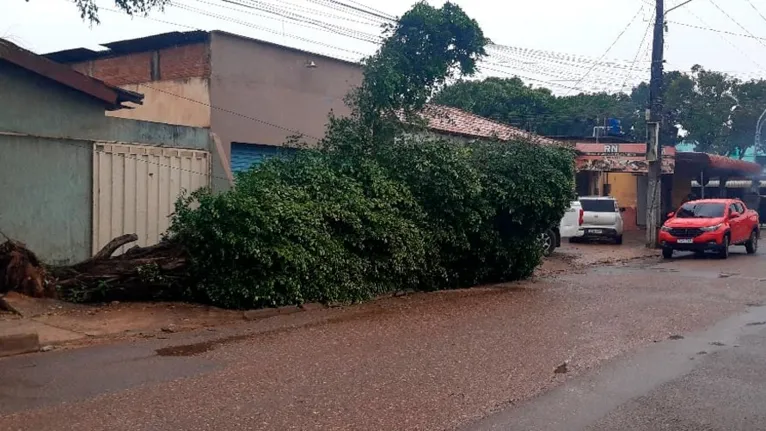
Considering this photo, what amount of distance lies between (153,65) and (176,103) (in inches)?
62.9

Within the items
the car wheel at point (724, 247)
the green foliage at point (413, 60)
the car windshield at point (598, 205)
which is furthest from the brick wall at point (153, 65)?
the car wheel at point (724, 247)

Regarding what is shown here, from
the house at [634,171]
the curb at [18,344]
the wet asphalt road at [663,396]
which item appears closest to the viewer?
the wet asphalt road at [663,396]

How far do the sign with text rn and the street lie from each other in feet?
60.0

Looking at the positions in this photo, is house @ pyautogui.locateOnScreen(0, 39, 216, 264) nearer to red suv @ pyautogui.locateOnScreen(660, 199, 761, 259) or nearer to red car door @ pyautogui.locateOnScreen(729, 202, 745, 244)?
red suv @ pyautogui.locateOnScreen(660, 199, 761, 259)

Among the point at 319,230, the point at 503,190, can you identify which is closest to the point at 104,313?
the point at 319,230

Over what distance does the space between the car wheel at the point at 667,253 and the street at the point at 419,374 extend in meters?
11.1

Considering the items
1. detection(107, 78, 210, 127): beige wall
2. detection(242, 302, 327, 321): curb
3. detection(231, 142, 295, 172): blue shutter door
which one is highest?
detection(107, 78, 210, 127): beige wall

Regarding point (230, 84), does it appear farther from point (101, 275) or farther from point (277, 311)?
point (277, 311)

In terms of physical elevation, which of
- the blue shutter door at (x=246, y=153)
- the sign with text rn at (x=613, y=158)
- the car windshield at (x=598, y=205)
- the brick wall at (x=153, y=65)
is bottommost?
the car windshield at (x=598, y=205)

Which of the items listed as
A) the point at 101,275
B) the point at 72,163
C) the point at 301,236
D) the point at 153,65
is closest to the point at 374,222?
the point at 301,236

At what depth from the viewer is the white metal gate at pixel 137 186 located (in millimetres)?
13367

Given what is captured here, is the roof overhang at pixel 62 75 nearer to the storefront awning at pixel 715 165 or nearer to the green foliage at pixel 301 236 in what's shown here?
the green foliage at pixel 301 236

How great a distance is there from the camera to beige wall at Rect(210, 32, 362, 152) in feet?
62.2

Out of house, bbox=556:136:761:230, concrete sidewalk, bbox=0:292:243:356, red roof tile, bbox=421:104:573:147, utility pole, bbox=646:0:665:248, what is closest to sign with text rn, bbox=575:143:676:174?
house, bbox=556:136:761:230
